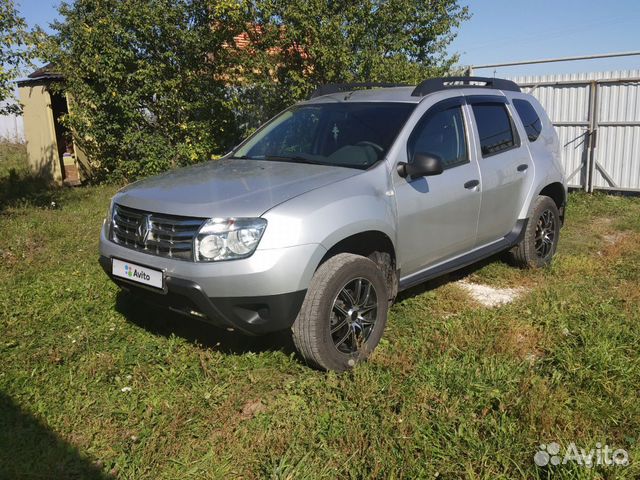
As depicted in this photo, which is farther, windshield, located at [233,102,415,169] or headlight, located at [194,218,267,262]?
windshield, located at [233,102,415,169]

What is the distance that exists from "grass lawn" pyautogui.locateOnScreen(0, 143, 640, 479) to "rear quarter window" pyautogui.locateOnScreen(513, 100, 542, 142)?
1.53 meters

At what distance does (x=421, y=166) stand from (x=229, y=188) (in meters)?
1.26

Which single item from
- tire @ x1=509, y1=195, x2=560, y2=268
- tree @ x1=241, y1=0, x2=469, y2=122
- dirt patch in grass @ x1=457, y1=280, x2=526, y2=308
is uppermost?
tree @ x1=241, y1=0, x2=469, y2=122

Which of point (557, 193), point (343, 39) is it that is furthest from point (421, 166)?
point (343, 39)

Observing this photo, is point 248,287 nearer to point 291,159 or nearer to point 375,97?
point 291,159

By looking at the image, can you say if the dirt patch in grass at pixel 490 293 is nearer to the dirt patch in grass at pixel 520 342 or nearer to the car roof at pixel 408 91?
the dirt patch in grass at pixel 520 342

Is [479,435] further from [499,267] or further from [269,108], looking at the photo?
[269,108]

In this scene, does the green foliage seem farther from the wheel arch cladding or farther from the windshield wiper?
the windshield wiper

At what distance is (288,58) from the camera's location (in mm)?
9383

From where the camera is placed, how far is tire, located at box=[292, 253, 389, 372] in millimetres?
3162

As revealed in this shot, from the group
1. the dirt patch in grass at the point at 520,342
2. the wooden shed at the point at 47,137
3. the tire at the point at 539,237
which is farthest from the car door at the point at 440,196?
the wooden shed at the point at 47,137

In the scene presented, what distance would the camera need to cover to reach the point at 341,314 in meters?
3.38

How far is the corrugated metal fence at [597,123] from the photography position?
966 cm

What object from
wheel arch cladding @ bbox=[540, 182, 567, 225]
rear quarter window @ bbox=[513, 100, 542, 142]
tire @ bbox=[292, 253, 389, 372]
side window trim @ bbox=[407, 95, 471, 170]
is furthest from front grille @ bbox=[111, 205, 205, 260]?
wheel arch cladding @ bbox=[540, 182, 567, 225]
